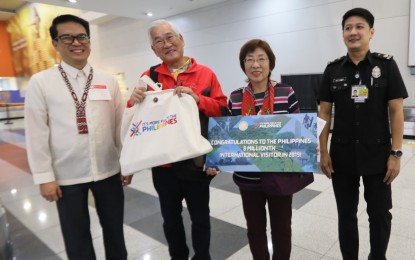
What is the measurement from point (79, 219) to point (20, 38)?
21.0 metres

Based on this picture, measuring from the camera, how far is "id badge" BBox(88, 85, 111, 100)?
1.50 meters

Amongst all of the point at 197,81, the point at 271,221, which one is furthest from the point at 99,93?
the point at 271,221

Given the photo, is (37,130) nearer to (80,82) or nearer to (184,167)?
(80,82)

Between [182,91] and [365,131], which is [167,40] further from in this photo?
[365,131]

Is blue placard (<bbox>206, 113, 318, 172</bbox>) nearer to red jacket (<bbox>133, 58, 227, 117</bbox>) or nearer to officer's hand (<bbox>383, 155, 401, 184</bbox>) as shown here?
red jacket (<bbox>133, 58, 227, 117</bbox>)

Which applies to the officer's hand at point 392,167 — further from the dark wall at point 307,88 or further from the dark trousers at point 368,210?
the dark wall at point 307,88

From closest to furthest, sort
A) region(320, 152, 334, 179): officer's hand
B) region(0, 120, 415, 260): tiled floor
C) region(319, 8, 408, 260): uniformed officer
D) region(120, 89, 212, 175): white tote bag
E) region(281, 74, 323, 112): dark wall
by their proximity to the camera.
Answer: region(120, 89, 212, 175): white tote bag → region(319, 8, 408, 260): uniformed officer → region(320, 152, 334, 179): officer's hand → region(0, 120, 415, 260): tiled floor → region(281, 74, 323, 112): dark wall

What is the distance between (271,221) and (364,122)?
718 millimetres

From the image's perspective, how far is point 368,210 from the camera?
162 cm

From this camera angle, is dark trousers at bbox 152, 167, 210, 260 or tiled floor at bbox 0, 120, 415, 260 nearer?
dark trousers at bbox 152, 167, 210, 260

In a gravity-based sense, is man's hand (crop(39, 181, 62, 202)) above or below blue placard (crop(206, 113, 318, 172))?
below

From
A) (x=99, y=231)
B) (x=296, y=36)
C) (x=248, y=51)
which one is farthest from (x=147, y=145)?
(x=296, y=36)

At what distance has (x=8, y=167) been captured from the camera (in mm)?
Answer: 5027

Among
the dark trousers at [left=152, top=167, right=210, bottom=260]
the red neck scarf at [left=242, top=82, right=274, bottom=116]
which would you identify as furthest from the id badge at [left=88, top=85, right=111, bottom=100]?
the red neck scarf at [left=242, top=82, right=274, bottom=116]
